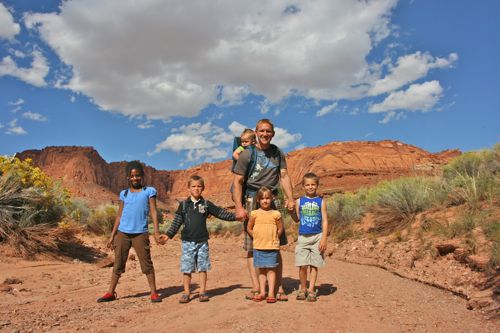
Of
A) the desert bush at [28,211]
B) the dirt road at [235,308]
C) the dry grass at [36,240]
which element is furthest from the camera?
the desert bush at [28,211]

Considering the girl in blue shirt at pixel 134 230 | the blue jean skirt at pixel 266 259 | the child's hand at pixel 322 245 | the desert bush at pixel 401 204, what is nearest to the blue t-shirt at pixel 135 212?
the girl in blue shirt at pixel 134 230

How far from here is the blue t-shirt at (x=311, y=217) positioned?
5.09m

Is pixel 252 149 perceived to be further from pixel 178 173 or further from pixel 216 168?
pixel 178 173

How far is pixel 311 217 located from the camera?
5090 mm

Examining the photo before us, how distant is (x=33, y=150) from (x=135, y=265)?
7075 centimetres

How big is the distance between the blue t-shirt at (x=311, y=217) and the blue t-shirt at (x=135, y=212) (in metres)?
2.07

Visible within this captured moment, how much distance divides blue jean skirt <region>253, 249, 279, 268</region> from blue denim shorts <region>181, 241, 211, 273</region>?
0.74m

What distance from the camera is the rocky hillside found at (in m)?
37.0

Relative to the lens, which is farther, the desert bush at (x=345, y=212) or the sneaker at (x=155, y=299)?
the desert bush at (x=345, y=212)

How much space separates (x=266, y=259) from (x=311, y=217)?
2.59 ft

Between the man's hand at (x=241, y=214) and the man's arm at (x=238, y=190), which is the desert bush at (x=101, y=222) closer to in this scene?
the man's arm at (x=238, y=190)

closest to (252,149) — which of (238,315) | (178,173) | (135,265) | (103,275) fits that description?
(238,315)

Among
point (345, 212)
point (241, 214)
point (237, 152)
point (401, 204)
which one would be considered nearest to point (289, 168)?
point (345, 212)

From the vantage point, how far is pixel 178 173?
88.4 m
